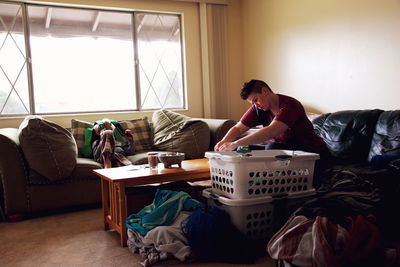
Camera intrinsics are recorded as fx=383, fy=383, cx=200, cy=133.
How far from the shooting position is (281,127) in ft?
7.99

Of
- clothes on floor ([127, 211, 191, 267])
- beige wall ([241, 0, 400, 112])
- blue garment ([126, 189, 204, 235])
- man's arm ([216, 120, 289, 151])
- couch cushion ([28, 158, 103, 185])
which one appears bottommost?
clothes on floor ([127, 211, 191, 267])

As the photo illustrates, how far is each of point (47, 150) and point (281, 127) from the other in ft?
6.12

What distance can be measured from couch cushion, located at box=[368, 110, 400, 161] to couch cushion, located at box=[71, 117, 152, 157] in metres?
2.22

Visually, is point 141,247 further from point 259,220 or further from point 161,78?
point 161,78

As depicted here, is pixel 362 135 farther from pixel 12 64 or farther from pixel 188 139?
pixel 12 64

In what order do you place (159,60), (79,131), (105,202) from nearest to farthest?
(105,202) → (79,131) → (159,60)

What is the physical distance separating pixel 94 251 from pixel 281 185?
1176 millimetres

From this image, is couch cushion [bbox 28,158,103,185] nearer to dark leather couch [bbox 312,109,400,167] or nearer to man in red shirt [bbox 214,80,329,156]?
man in red shirt [bbox 214,80,329,156]

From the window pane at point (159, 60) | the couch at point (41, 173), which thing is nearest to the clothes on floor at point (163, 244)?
the couch at point (41, 173)

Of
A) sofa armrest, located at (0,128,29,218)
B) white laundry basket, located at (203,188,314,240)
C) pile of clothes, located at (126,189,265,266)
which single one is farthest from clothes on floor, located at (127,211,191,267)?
sofa armrest, located at (0,128,29,218)

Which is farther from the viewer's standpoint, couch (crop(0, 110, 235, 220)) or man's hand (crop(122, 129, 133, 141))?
man's hand (crop(122, 129, 133, 141))

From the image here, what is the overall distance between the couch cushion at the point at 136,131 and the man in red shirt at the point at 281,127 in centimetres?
158

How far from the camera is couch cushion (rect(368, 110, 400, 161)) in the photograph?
2.65m

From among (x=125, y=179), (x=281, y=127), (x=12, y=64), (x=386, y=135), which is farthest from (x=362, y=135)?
(x=12, y=64)
